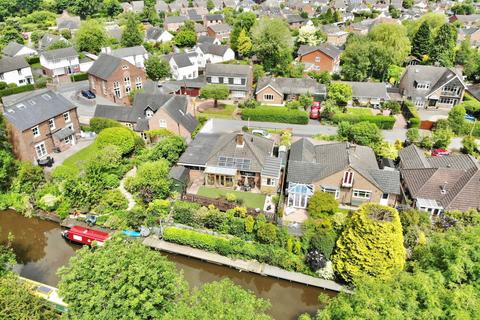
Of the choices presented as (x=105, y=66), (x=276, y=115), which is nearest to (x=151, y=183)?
(x=276, y=115)

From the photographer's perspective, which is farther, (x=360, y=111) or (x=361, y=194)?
(x=360, y=111)

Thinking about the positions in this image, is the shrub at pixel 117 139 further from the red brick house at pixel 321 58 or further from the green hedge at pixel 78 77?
the red brick house at pixel 321 58

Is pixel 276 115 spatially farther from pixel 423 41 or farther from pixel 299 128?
pixel 423 41

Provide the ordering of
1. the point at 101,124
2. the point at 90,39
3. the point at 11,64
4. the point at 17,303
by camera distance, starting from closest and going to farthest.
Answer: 1. the point at 17,303
2. the point at 101,124
3. the point at 11,64
4. the point at 90,39

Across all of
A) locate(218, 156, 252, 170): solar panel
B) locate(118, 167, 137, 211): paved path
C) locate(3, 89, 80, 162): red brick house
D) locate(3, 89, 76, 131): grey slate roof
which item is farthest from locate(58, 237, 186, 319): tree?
locate(3, 89, 76, 131): grey slate roof

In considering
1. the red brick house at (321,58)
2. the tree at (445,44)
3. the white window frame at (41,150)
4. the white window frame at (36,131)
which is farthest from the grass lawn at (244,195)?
the tree at (445,44)

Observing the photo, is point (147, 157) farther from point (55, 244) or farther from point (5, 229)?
point (5, 229)

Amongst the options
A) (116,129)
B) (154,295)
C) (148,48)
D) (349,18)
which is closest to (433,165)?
(154,295)
